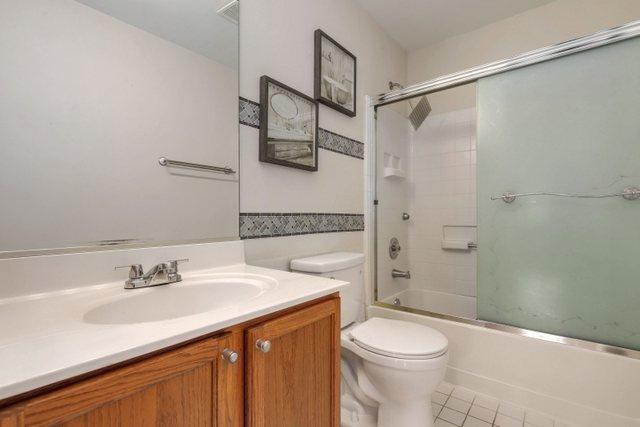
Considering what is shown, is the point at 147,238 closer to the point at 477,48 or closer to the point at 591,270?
the point at 591,270

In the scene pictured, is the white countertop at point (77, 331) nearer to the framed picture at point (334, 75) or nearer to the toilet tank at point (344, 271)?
the toilet tank at point (344, 271)

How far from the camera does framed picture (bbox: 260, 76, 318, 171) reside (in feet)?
4.36

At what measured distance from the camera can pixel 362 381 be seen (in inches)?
51.4

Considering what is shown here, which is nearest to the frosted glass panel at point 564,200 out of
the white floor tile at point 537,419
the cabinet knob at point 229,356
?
the white floor tile at point 537,419

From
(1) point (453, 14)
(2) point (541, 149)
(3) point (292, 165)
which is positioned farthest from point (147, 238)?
(1) point (453, 14)

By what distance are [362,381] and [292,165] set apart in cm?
102

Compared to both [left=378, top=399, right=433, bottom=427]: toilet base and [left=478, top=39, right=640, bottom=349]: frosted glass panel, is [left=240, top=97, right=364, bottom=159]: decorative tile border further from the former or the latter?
[left=378, top=399, right=433, bottom=427]: toilet base

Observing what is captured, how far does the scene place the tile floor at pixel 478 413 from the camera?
1373mm

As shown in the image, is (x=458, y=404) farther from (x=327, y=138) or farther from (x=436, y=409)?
(x=327, y=138)

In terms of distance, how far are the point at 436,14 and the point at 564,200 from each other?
154 cm

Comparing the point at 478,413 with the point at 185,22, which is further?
the point at 478,413

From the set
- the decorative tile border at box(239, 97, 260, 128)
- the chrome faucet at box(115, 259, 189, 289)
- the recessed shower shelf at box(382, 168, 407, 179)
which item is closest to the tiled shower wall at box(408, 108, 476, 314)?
the recessed shower shelf at box(382, 168, 407, 179)

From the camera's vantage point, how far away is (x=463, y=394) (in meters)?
1.59

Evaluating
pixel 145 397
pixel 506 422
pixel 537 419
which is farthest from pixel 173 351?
pixel 537 419
